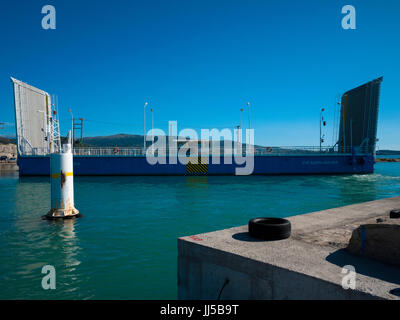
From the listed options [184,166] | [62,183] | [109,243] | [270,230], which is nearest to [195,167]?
[184,166]

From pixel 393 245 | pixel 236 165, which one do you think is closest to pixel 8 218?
pixel 393 245

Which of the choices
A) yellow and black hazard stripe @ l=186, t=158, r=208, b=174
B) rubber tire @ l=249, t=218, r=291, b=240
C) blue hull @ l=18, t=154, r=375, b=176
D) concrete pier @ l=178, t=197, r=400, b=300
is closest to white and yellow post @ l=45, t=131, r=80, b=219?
concrete pier @ l=178, t=197, r=400, b=300

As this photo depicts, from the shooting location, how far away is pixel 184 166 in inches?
1812

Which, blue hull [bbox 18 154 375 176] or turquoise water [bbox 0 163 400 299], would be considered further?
blue hull [bbox 18 154 375 176]

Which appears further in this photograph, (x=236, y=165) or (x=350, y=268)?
(x=236, y=165)

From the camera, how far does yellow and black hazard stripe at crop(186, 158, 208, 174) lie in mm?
45719

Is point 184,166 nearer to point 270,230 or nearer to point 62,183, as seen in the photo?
point 62,183

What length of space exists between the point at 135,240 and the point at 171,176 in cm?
3516

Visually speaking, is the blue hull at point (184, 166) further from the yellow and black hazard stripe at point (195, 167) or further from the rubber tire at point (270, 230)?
the rubber tire at point (270, 230)

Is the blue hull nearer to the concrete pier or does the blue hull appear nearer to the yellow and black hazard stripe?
the yellow and black hazard stripe

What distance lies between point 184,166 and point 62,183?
33180 mm
